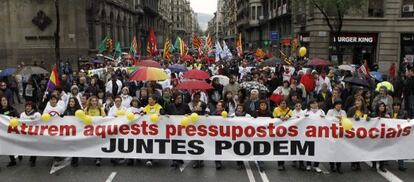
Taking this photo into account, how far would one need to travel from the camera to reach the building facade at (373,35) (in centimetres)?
3089

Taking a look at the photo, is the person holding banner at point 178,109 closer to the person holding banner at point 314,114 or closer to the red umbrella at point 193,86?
the red umbrella at point 193,86

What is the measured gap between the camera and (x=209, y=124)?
29.2 feet

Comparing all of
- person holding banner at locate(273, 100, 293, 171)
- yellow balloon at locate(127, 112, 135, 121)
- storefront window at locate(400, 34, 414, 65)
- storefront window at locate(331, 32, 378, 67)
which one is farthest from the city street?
storefront window at locate(400, 34, 414, 65)

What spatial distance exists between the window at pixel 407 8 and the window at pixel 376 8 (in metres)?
1.29

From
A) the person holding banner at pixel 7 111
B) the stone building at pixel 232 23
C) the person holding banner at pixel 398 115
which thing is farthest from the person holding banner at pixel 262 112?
the stone building at pixel 232 23

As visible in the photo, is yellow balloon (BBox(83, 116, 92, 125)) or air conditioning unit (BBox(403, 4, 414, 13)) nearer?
yellow balloon (BBox(83, 116, 92, 125))

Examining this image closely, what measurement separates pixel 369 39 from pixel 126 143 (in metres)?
26.4

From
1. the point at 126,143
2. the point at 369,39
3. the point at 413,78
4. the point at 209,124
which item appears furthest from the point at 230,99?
the point at 369,39

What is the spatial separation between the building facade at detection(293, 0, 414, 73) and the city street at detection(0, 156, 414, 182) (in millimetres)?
22823

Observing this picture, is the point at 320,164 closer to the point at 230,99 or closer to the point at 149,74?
the point at 230,99

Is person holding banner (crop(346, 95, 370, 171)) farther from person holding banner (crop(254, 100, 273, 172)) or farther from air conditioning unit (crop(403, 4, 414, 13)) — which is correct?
air conditioning unit (crop(403, 4, 414, 13))

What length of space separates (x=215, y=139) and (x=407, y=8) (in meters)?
26.1

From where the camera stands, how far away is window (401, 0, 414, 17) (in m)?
30.6

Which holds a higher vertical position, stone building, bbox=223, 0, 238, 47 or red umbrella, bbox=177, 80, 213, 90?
stone building, bbox=223, 0, 238, 47
